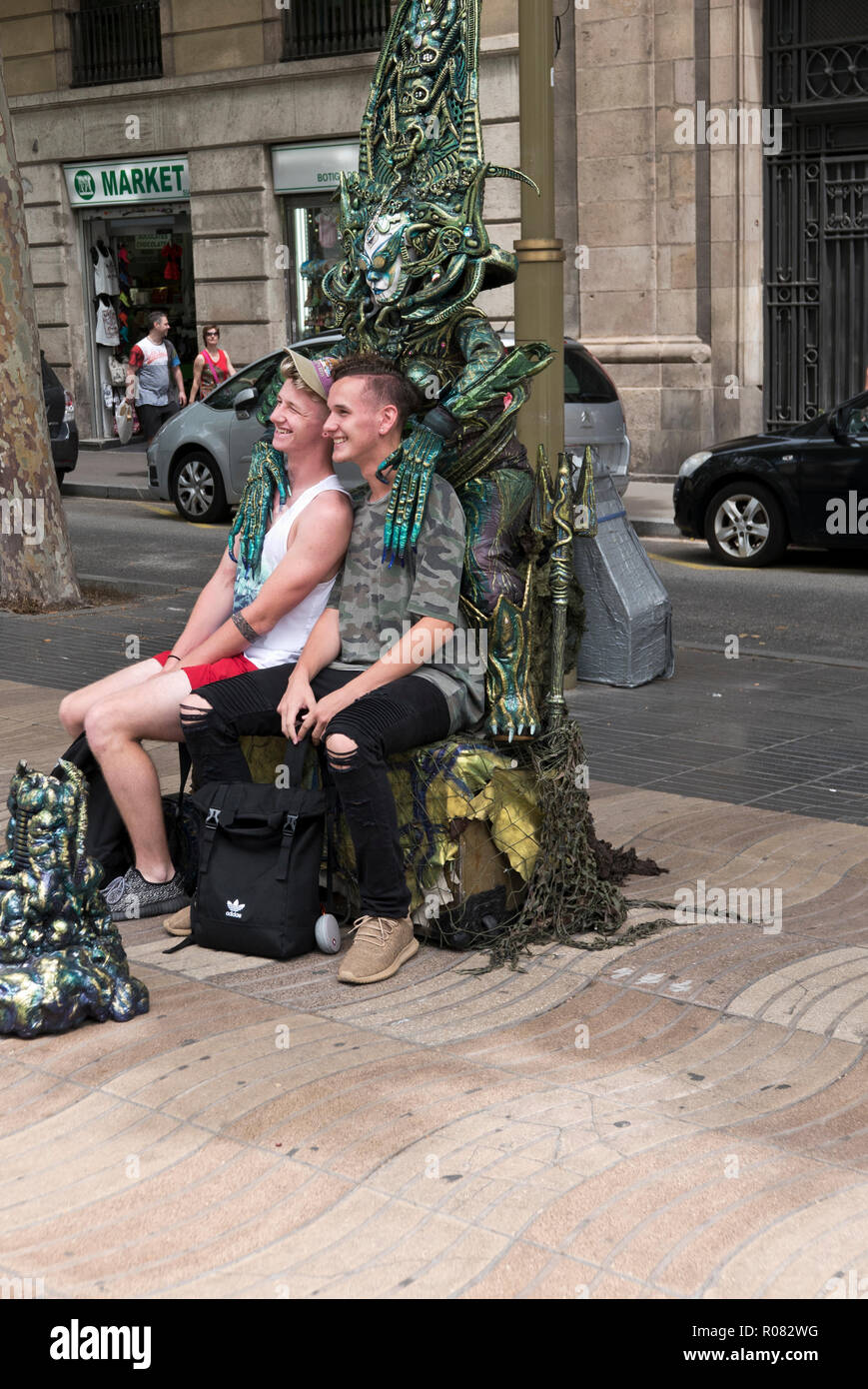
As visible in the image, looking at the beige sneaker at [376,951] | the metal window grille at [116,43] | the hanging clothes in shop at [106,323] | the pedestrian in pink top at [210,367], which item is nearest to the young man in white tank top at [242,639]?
the beige sneaker at [376,951]

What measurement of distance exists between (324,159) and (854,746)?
50.3ft

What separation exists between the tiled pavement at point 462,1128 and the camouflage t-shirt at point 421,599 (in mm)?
783

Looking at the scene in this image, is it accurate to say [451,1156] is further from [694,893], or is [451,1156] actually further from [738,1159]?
[694,893]

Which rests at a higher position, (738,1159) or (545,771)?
(545,771)

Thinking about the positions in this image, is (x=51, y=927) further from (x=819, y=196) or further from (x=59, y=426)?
(x=819, y=196)

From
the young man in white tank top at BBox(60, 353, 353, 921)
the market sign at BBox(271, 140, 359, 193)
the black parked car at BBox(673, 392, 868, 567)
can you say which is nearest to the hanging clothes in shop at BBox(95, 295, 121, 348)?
the market sign at BBox(271, 140, 359, 193)


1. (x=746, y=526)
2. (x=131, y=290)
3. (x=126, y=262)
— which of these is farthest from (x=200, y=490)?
(x=126, y=262)

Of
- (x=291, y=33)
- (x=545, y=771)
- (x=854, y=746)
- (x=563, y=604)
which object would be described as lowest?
(x=854, y=746)

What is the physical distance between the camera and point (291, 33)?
21.5m

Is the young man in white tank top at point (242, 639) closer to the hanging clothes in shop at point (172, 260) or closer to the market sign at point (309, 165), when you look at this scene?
the market sign at point (309, 165)

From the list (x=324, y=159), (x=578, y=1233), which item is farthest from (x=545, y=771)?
(x=324, y=159)

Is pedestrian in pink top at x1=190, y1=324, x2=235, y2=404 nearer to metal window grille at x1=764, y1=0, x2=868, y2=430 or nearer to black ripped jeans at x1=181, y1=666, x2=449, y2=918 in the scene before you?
metal window grille at x1=764, y1=0, x2=868, y2=430

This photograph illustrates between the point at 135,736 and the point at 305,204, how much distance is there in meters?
17.5

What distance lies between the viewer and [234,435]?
1608 centimetres
